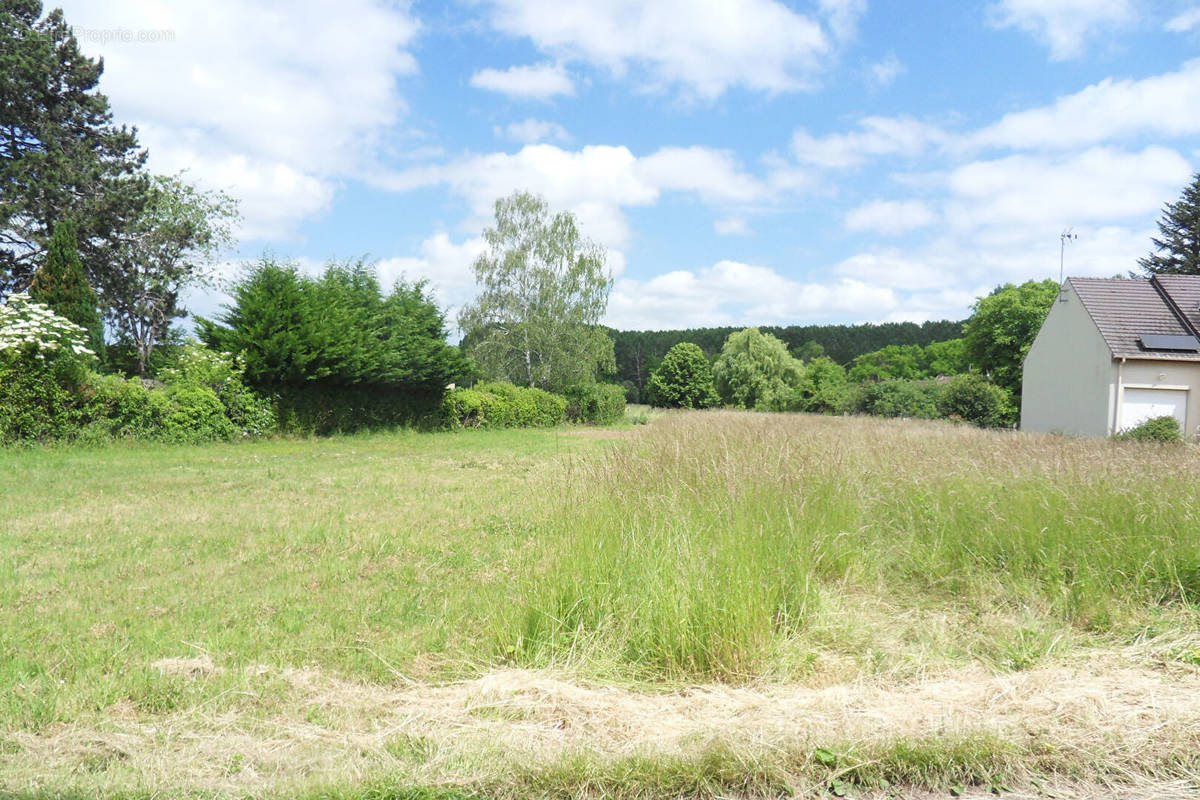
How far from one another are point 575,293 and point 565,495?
32422mm

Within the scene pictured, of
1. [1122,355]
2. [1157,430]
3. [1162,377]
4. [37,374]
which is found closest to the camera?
[37,374]

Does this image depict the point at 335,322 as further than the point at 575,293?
No

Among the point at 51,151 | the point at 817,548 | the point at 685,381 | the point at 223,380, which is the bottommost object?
the point at 817,548

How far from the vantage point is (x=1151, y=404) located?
22.4m

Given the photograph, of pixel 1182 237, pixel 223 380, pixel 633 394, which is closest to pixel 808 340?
pixel 633 394

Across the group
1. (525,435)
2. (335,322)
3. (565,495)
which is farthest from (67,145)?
(565,495)

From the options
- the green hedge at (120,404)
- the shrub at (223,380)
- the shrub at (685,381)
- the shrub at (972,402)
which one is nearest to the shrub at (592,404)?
the shrub at (972,402)

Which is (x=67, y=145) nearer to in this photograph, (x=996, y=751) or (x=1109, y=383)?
(x=996, y=751)

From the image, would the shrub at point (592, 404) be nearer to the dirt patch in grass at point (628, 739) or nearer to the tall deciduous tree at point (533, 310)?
the tall deciduous tree at point (533, 310)

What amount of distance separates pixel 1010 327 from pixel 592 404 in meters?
24.6

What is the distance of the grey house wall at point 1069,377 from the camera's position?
2283 cm

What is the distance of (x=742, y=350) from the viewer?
57500mm

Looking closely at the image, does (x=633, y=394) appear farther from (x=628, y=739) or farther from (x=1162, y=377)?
(x=628, y=739)

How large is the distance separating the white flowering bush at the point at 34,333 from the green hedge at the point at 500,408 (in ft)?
41.6
